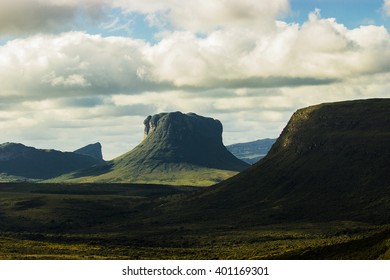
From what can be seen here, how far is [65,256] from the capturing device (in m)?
191

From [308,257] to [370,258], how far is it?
14.9 m

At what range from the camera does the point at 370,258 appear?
133 m

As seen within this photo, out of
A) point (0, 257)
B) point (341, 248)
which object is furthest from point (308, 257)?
point (0, 257)
